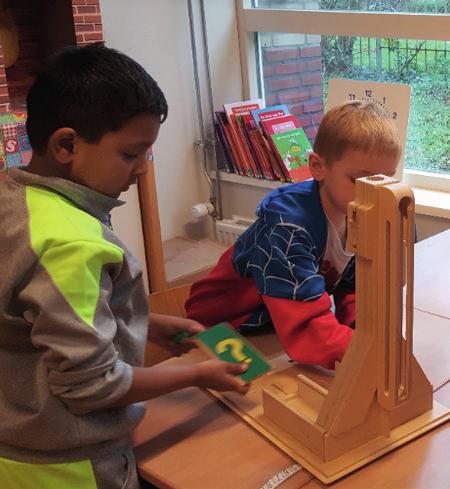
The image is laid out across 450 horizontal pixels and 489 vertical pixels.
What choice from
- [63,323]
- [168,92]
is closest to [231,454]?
[63,323]

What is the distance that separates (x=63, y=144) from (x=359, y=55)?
2.09m

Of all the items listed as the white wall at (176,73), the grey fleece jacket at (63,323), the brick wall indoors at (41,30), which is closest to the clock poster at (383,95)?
the white wall at (176,73)

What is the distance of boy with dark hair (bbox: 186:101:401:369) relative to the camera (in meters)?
1.25

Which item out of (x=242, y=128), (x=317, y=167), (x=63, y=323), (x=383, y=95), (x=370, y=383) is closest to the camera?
(x=63, y=323)

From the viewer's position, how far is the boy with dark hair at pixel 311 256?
1253 millimetres

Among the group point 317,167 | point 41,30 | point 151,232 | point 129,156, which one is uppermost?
point 41,30

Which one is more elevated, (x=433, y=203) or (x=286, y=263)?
(x=286, y=263)

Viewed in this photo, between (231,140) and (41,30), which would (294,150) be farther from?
(41,30)

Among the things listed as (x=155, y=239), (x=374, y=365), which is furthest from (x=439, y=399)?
(x=155, y=239)

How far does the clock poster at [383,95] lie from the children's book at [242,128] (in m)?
0.49

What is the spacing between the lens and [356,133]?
1354 mm

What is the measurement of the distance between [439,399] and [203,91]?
2.29 meters

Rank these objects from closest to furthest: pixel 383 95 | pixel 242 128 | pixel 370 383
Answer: pixel 370 383 < pixel 383 95 < pixel 242 128

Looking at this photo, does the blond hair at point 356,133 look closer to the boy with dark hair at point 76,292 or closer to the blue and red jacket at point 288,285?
the blue and red jacket at point 288,285
